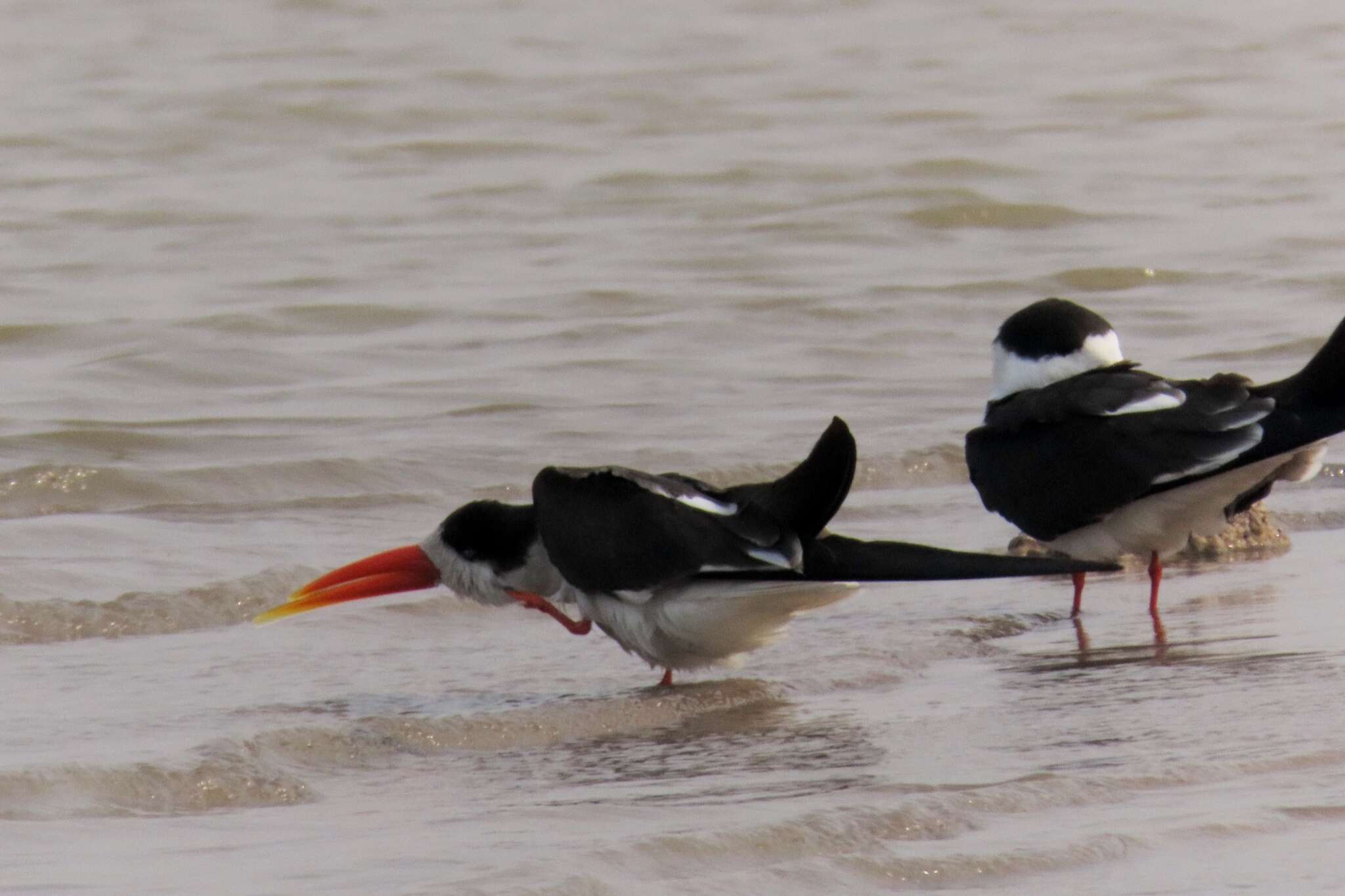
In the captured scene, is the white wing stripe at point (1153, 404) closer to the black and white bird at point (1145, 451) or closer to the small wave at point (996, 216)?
the black and white bird at point (1145, 451)

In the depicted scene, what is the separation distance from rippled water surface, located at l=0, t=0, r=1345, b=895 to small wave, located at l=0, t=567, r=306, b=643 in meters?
0.02

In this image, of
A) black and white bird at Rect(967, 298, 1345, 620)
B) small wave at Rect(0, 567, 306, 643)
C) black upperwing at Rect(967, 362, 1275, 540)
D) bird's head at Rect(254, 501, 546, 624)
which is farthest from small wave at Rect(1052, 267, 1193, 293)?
bird's head at Rect(254, 501, 546, 624)

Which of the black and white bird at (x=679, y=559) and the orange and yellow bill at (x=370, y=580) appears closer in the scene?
the black and white bird at (x=679, y=559)

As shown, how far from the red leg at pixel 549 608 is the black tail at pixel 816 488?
2.33 feet

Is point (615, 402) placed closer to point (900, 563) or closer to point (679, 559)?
point (679, 559)

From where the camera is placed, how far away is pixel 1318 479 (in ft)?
23.0

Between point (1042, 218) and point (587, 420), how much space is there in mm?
5081

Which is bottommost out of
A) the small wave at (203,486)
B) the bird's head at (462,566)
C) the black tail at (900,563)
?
the small wave at (203,486)

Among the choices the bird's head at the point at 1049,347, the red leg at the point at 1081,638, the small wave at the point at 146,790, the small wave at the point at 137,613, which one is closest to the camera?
the small wave at the point at 146,790

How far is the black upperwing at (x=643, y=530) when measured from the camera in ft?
13.8

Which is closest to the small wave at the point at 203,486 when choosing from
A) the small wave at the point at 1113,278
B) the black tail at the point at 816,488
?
the black tail at the point at 816,488

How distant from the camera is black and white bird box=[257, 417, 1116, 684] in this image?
13.5ft

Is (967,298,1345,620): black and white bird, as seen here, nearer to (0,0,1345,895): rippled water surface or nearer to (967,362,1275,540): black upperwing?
(967,362,1275,540): black upperwing

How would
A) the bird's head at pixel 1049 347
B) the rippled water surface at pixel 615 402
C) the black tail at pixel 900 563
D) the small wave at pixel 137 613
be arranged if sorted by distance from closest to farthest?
the rippled water surface at pixel 615 402 < the black tail at pixel 900 563 < the small wave at pixel 137 613 < the bird's head at pixel 1049 347
